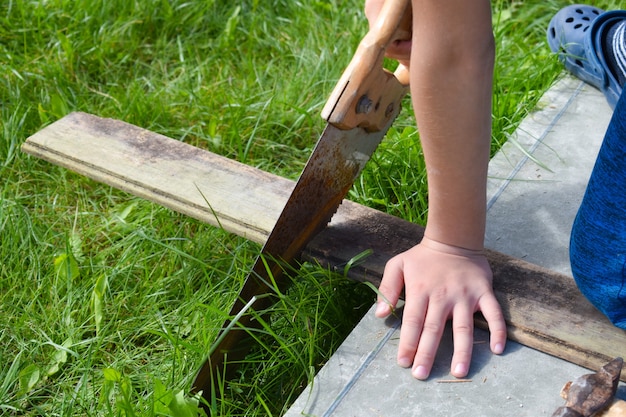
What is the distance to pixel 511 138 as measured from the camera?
7.43ft

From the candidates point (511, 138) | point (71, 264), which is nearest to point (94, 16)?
point (71, 264)

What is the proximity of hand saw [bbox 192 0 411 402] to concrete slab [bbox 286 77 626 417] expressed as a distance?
208mm

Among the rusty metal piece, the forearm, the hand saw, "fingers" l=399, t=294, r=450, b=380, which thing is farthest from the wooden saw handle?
the rusty metal piece

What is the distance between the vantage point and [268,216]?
1.95 m

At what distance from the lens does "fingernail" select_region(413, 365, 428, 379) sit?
153 centimetres

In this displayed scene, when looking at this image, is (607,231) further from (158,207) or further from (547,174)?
(158,207)

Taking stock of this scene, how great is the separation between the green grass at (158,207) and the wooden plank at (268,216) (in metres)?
0.11

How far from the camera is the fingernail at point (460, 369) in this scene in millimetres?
1528

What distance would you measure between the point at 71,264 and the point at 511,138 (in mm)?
1230

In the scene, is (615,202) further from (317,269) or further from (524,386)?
(317,269)

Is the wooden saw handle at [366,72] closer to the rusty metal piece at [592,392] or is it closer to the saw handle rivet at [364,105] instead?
the saw handle rivet at [364,105]

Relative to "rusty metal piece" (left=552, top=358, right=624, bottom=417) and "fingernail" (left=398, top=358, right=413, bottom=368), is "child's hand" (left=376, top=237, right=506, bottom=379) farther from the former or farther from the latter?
"rusty metal piece" (left=552, top=358, right=624, bottom=417)

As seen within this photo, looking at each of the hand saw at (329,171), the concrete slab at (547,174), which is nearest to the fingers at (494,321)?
the concrete slab at (547,174)

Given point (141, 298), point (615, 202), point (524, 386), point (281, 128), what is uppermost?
point (615, 202)
